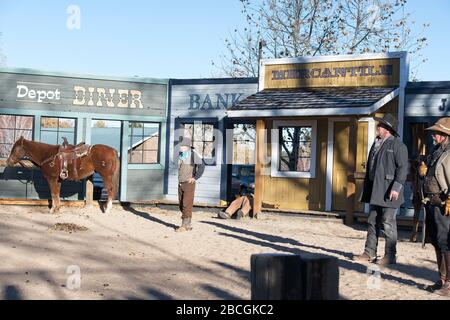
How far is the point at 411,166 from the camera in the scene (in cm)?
1228

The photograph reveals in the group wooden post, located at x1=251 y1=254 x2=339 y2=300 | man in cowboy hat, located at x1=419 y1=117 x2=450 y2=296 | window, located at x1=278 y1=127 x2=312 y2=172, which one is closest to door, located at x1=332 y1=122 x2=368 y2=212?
window, located at x1=278 y1=127 x2=312 y2=172

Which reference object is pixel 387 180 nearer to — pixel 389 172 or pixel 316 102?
pixel 389 172

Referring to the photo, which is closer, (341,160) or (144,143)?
(341,160)

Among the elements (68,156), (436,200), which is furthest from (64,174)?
(436,200)

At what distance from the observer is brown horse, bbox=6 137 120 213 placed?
15.5m

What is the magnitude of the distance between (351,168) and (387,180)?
5.71m

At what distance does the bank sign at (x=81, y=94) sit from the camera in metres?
17.0

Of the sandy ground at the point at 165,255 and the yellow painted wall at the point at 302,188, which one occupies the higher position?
the yellow painted wall at the point at 302,188

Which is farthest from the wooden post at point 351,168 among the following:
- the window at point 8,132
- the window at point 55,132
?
the window at point 8,132

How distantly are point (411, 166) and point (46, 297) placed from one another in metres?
7.78

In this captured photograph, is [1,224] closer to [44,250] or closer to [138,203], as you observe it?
[44,250]

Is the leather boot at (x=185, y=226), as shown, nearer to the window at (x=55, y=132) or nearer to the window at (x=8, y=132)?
the window at (x=55, y=132)

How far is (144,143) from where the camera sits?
1855cm

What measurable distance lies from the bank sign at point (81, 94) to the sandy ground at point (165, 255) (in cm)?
331
